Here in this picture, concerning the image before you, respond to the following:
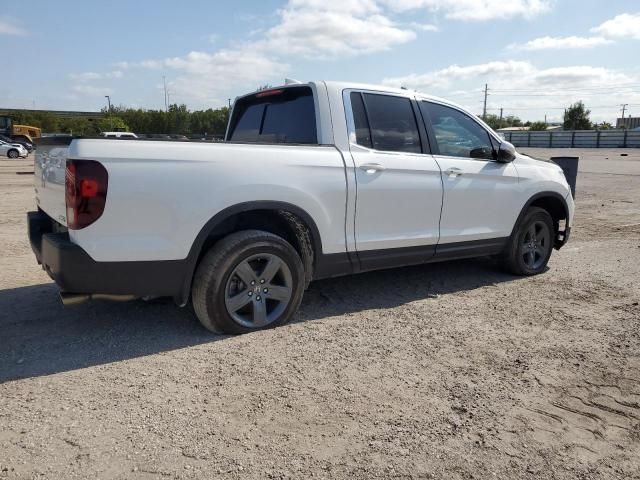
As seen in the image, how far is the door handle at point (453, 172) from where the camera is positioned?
15.8 ft

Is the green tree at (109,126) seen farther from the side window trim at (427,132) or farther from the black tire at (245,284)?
the black tire at (245,284)

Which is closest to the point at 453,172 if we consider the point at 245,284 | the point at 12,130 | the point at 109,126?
the point at 245,284

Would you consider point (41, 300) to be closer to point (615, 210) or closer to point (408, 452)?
point (408, 452)

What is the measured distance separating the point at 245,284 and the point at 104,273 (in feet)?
3.27

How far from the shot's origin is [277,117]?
477 cm

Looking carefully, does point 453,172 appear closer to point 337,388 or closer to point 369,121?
point 369,121

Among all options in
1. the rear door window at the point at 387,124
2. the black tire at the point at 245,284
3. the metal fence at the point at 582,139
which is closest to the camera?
the black tire at the point at 245,284

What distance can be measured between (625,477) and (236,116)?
442cm

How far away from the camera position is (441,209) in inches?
189

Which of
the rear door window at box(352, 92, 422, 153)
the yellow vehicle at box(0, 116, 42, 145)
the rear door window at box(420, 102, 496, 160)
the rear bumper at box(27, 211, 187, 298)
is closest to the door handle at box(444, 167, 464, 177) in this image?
the rear door window at box(420, 102, 496, 160)

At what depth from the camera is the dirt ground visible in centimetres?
248

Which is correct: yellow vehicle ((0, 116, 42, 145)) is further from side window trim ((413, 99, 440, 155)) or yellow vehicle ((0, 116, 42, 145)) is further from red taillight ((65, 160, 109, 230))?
red taillight ((65, 160, 109, 230))

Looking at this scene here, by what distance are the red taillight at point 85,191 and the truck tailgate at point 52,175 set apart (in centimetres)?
17

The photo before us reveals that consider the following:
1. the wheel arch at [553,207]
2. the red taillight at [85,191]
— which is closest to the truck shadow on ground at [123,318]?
the wheel arch at [553,207]
